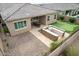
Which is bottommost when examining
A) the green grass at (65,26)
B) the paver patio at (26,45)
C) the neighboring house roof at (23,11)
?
the paver patio at (26,45)

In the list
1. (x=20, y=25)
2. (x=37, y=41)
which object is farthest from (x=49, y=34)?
(x=20, y=25)

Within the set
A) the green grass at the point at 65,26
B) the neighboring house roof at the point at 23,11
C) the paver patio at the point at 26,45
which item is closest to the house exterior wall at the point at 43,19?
the neighboring house roof at the point at 23,11

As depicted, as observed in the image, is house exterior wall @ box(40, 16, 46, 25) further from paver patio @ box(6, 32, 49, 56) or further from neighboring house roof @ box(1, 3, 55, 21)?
paver patio @ box(6, 32, 49, 56)

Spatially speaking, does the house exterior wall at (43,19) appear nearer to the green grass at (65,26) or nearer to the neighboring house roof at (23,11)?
the neighboring house roof at (23,11)

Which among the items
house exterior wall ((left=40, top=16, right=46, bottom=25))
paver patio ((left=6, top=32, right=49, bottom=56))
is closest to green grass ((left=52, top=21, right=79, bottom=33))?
house exterior wall ((left=40, top=16, right=46, bottom=25))

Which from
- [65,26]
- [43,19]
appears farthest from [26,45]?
[65,26]

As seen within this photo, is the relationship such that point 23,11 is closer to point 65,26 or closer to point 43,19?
point 43,19

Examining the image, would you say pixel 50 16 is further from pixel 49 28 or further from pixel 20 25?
pixel 20 25
